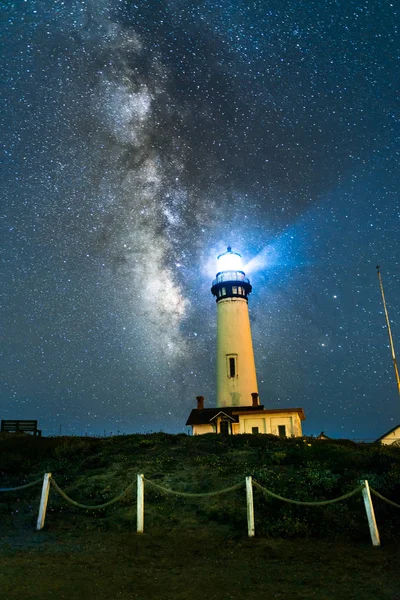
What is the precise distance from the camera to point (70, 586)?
6344mm

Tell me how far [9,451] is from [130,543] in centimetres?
1156

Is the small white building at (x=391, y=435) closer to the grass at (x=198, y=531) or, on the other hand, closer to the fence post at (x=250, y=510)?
the grass at (x=198, y=531)

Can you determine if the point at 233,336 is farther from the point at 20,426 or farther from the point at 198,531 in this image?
the point at 198,531

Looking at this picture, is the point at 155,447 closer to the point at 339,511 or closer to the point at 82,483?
the point at 82,483

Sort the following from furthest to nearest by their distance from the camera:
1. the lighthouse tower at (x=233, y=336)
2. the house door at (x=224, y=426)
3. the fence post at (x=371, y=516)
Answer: the lighthouse tower at (x=233, y=336) < the house door at (x=224, y=426) < the fence post at (x=371, y=516)

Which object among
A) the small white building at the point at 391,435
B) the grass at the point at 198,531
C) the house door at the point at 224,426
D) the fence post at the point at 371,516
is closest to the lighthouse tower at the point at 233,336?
the house door at the point at 224,426

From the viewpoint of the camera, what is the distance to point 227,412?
33.3m

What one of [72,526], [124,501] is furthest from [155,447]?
[72,526]

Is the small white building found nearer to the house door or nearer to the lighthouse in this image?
the lighthouse

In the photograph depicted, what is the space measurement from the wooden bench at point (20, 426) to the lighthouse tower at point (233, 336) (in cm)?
1406

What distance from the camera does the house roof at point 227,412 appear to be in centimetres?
3174

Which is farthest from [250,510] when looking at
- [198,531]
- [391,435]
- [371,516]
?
[391,435]

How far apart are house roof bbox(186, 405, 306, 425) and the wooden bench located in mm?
10636

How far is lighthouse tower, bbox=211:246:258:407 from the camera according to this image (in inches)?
1406
